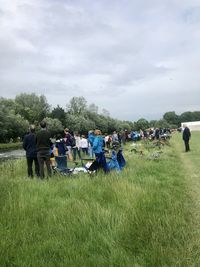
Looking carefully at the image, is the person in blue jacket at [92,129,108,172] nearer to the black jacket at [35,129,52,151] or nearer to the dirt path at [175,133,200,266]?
the black jacket at [35,129,52,151]

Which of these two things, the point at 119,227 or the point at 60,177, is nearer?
the point at 119,227

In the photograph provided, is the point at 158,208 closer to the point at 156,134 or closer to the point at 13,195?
the point at 13,195

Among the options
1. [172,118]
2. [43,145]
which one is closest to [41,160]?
[43,145]

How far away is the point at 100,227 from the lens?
6.36 metres

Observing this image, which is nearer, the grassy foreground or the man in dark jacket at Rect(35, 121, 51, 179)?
the grassy foreground

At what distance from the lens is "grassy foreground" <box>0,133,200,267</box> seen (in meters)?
5.32

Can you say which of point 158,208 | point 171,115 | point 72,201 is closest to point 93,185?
point 72,201

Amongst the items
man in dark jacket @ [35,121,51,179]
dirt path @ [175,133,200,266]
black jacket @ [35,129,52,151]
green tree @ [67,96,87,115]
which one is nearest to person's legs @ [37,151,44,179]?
man in dark jacket @ [35,121,51,179]

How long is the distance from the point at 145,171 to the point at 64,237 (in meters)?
7.66

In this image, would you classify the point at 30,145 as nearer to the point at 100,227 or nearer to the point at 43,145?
the point at 43,145

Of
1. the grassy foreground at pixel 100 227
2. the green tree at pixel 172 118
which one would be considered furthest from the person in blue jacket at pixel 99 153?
the green tree at pixel 172 118

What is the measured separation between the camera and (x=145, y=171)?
13492mm

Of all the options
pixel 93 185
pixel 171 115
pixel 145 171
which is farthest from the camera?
pixel 171 115

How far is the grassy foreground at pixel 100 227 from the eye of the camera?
5.32 m
